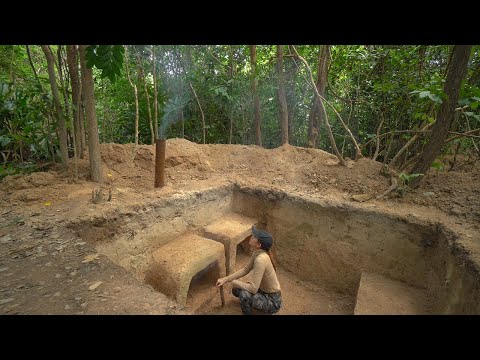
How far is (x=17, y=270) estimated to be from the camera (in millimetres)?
2357

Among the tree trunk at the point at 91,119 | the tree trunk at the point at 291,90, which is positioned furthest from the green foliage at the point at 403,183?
the tree trunk at the point at 91,119

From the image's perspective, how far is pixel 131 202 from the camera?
3.92m

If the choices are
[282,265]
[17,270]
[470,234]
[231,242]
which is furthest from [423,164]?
[17,270]

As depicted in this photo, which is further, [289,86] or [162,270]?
[289,86]

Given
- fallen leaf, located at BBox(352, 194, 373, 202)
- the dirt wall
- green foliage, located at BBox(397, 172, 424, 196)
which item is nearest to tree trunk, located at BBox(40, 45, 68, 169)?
the dirt wall

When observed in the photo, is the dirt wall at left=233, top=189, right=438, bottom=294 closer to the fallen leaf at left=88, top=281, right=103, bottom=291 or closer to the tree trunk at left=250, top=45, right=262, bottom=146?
the tree trunk at left=250, top=45, right=262, bottom=146

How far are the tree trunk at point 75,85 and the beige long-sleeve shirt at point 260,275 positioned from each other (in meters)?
3.34

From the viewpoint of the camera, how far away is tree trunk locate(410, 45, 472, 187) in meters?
3.46

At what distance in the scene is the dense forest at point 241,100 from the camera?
4.04 metres

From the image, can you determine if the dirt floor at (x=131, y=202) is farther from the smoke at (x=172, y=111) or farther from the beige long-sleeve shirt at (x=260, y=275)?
the smoke at (x=172, y=111)

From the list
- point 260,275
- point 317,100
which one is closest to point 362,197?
point 260,275

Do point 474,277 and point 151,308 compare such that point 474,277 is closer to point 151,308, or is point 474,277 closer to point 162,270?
point 151,308

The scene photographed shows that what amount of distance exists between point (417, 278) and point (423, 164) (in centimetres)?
167

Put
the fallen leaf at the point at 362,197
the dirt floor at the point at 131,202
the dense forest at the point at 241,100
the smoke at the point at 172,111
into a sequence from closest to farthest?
the dirt floor at the point at 131,202 < the dense forest at the point at 241,100 < the fallen leaf at the point at 362,197 < the smoke at the point at 172,111
